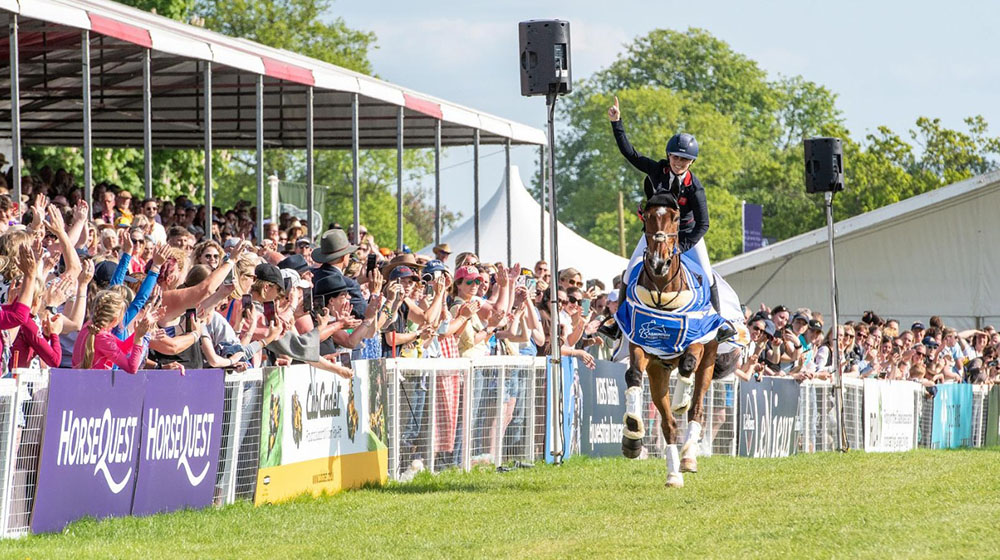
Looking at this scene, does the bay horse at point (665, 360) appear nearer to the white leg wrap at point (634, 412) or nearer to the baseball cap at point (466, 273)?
the white leg wrap at point (634, 412)

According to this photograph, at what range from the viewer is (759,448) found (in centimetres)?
1948

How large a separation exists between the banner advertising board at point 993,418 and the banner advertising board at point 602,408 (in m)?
13.6

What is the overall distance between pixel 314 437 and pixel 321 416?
0.62 feet

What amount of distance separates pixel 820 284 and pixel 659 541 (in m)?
30.8

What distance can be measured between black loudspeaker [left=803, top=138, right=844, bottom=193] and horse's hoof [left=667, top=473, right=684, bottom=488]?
8.42 m

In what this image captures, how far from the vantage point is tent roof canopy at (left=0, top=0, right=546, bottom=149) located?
18.9 m

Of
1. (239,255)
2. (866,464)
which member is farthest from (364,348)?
(866,464)

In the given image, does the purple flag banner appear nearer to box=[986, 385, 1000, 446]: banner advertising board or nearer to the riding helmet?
box=[986, 385, 1000, 446]: banner advertising board

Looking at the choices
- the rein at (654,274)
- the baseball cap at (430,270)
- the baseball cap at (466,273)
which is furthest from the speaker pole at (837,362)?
the rein at (654,274)

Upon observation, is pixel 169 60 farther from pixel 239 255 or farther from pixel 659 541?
pixel 659 541

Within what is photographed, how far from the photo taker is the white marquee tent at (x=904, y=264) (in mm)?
38250

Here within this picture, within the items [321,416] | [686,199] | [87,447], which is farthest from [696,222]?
[87,447]

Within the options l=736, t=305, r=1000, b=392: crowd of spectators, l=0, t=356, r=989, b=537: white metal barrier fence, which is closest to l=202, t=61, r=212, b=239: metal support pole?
l=0, t=356, r=989, b=537: white metal barrier fence

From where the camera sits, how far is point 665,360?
1280 centimetres
